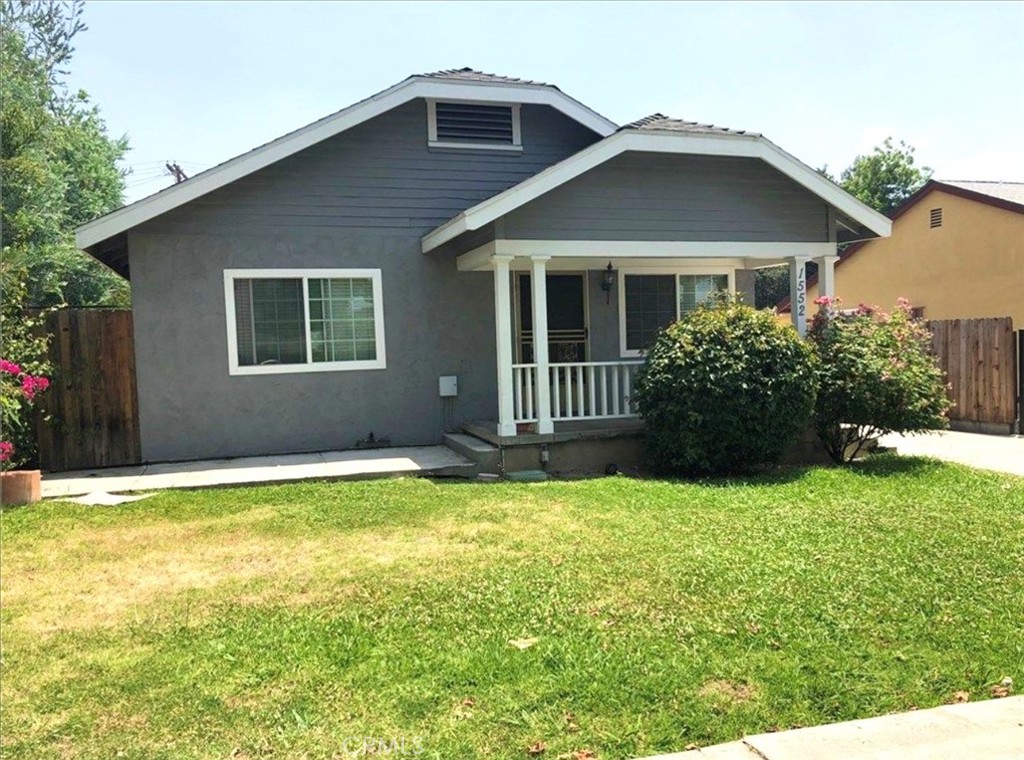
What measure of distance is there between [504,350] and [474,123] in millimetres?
3746

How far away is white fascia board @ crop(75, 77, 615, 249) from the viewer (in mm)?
8727

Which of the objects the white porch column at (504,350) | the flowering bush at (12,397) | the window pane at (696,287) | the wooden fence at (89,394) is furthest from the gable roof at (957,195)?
the flowering bush at (12,397)

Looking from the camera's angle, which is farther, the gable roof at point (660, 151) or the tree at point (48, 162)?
the tree at point (48, 162)

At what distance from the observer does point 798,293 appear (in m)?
10.3

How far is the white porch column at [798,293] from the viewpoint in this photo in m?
10.1

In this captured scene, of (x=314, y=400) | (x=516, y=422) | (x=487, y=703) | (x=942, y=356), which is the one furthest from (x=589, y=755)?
(x=942, y=356)

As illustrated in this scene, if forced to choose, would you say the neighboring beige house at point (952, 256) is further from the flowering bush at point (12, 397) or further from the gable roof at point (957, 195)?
the flowering bush at point (12, 397)

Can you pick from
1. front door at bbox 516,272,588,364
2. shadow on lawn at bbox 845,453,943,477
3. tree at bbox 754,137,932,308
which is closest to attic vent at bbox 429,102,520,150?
front door at bbox 516,272,588,364

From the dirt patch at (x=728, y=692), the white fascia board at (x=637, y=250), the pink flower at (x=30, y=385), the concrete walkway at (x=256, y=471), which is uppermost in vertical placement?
the white fascia board at (x=637, y=250)

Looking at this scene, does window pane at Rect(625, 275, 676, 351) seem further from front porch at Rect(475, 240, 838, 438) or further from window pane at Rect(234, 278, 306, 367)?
window pane at Rect(234, 278, 306, 367)

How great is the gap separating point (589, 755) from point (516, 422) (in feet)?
20.4

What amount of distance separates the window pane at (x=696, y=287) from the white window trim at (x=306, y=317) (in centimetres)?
486

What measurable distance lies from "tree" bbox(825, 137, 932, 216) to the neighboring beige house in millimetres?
29860

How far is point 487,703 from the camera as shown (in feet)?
10.6
